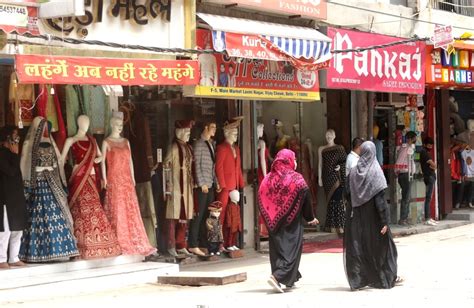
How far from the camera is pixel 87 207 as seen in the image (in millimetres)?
11289

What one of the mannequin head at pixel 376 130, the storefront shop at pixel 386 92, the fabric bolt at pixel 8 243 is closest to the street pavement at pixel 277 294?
the fabric bolt at pixel 8 243

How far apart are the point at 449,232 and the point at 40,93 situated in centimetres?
931

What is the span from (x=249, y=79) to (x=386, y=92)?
13.4 feet

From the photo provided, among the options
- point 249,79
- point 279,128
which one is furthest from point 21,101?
point 279,128

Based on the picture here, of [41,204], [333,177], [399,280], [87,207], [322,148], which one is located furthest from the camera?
[322,148]

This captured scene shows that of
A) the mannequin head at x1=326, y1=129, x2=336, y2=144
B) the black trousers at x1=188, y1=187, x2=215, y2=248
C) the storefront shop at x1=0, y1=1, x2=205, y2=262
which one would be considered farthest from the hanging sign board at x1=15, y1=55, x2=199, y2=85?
the mannequin head at x1=326, y1=129, x2=336, y2=144

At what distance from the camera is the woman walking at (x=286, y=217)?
10.1 meters

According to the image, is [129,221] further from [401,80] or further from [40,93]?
[401,80]

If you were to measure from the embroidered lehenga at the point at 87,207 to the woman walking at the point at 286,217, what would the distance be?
2.35 metres

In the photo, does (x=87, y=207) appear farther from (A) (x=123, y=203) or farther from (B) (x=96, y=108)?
(B) (x=96, y=108)

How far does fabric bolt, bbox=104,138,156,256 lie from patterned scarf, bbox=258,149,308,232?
222 centimetres

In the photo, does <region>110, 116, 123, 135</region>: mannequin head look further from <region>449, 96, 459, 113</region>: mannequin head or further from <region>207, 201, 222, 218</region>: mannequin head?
<region>449, 96, 459, 113</region>: mannequin head

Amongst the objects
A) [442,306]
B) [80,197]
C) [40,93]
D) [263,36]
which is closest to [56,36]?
[40,93]

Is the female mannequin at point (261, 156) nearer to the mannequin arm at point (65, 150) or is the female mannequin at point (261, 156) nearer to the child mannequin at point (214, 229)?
the child mannequin at point (214, 229)
